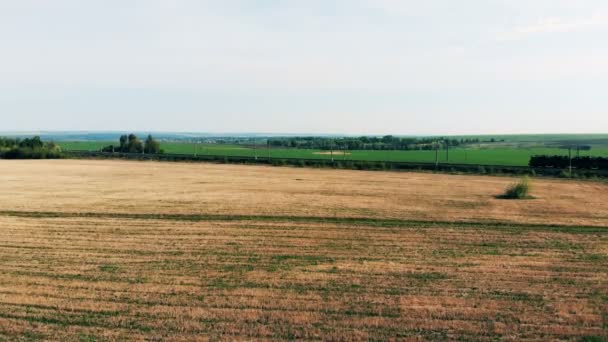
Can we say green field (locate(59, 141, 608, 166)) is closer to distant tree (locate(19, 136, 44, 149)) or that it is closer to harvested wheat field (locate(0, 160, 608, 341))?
distant tree (locate(19, 136, 44, 149))

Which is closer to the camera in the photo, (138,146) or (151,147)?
(151,147)

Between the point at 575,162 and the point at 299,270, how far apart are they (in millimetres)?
68917

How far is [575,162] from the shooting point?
7138 centimetres

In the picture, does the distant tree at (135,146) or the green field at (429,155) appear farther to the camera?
the distant tree at (135,146)

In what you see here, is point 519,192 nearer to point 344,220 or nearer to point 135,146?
point 344,220

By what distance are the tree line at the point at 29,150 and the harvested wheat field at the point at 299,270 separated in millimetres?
72735

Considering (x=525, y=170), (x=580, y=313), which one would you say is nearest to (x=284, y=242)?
(x=580, y=313)

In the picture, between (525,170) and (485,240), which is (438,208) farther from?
(525,170)

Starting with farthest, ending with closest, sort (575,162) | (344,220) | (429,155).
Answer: (429,155), (575,162), (344,220)

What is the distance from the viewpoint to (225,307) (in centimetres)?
1274

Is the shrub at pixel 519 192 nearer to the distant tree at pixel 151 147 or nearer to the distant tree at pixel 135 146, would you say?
the distant tree at pixel 151 147

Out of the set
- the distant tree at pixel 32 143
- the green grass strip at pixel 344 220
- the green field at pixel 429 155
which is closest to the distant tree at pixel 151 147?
the green field at pixel 429 155

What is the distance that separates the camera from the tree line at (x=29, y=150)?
9631cm

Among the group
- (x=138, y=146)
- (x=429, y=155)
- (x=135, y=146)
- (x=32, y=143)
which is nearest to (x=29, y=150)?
(x=32, y=143)
